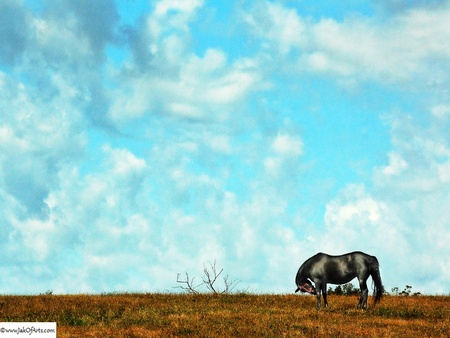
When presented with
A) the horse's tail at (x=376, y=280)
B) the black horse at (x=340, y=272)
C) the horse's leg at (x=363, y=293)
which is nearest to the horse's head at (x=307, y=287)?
the black horse at (x=340, y=272)

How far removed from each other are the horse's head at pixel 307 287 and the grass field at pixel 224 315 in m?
0.76

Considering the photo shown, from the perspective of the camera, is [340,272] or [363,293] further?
[340,272]

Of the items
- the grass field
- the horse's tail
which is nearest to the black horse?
the horse's tail

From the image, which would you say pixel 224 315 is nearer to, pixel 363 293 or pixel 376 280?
pixel 363 293

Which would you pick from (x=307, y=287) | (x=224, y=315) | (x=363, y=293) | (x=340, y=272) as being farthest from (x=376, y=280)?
(x=224, y=315)

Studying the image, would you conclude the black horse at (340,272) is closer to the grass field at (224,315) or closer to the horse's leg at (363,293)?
the horse's leg at (363,293)

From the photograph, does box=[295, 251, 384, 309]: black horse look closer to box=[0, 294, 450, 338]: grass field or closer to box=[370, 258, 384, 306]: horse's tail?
box=[370, 258, 384, 306]: horse's tail

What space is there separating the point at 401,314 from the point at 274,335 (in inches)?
351

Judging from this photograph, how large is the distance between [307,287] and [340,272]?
1.58 metres

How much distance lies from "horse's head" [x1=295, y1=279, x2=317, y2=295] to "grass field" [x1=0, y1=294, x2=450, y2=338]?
76 cm

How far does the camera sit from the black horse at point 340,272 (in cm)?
2597

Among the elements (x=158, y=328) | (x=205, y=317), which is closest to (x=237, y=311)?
(x=205, y=317)

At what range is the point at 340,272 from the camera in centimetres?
2611

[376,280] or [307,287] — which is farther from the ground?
[376,280]
